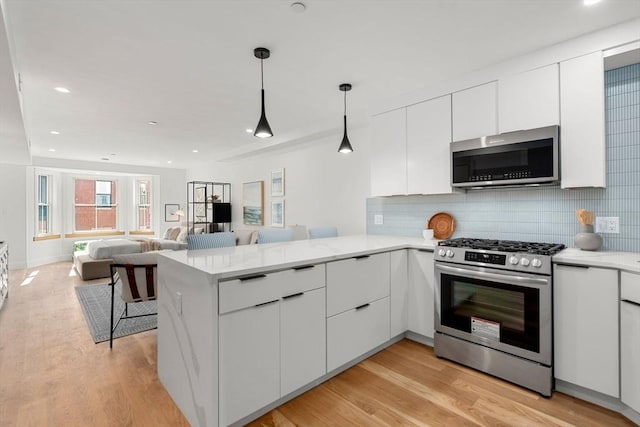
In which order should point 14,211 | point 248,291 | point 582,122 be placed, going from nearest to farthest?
point 248,291 < point 582,122 < point 14,211

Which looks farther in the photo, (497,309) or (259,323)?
(497,309)

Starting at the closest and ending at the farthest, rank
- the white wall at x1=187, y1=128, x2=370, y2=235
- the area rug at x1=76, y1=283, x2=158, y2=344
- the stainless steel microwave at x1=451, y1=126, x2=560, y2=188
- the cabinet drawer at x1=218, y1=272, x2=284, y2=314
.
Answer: the cabinet drawer at x1=218, y1=272, x2=284, y2=314, the stainless steel microwave at x1=451, y1=126, x2=560, y2=188, the area rug at x1=76, y1=283, x2=158, y2=344, the white wall at x1=187, y1=128, x2=370, y2=235

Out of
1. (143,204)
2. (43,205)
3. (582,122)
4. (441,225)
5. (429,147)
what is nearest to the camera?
(582,122)

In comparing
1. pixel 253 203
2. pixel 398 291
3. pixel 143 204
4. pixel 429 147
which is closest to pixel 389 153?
pixel 429 147

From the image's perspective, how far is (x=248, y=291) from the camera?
1.73 m

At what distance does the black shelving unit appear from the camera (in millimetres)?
6965

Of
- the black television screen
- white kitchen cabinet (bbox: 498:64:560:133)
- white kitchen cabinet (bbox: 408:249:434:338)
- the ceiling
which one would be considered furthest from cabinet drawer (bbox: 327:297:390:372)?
the black television screen

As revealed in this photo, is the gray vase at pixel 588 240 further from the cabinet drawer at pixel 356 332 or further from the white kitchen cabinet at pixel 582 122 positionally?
the cabinet drawer at pixel 356 332

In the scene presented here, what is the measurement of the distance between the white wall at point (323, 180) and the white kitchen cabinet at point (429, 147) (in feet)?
3.14

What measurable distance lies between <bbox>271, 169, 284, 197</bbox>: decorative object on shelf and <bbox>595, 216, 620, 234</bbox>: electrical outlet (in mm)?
4243

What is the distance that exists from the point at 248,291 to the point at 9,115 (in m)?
3.25

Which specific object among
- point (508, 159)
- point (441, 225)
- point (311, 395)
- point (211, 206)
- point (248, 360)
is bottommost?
point (311, 395)

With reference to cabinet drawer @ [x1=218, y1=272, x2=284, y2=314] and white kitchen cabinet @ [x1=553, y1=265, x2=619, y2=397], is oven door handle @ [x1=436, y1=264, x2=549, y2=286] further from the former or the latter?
cabinet drawer @ [x1=218, y1=272, x2=284, y2=314]

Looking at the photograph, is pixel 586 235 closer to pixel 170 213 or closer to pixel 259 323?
pixel 259 323
